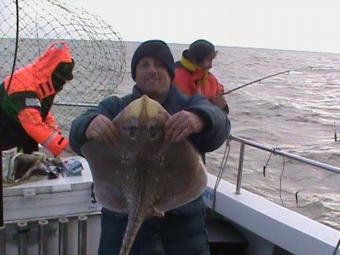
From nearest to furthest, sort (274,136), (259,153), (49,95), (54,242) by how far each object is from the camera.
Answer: (54,242)
(49,95)
(259,153)
(274,136)

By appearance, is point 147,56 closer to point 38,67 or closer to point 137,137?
point 137,137

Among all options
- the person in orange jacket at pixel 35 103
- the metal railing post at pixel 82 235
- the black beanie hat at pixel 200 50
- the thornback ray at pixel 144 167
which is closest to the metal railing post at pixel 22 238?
the metal railing post at pixel 82 235

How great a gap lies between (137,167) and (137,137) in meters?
0.15

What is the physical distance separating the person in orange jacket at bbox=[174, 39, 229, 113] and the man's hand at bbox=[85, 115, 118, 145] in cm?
341

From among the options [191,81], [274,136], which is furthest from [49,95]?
[274,136]

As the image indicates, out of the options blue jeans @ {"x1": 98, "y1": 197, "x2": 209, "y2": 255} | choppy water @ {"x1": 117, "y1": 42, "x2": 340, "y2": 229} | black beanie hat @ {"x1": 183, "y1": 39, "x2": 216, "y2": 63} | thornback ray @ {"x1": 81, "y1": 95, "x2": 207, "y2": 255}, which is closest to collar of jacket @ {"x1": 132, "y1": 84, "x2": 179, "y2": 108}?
thornback ray @ {"x1": 81, "y1": 95, "x2": 207, "y2": 255}

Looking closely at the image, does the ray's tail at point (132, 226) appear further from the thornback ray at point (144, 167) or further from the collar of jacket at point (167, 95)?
the collar of jacket at point (167, 95)

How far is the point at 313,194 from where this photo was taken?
1006 cm

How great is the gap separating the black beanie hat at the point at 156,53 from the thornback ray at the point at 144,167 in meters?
0.44

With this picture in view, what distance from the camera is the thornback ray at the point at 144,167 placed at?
221cm

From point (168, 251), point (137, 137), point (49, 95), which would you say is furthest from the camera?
point (49, 95)

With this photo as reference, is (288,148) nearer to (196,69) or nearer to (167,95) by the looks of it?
(196,69)

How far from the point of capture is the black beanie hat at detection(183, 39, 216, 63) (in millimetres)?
5664

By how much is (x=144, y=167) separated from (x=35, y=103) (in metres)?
2.38
